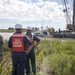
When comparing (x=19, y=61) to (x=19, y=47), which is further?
(x=19, y=61)

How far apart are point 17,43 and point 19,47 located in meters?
0.14

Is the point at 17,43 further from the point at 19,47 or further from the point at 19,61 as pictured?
the point at 19,61

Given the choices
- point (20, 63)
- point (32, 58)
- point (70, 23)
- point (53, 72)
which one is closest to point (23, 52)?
point (20, 63)

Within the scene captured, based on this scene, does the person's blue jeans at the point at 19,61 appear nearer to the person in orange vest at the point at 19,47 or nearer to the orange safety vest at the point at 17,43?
the person in orange vest at the point at 19,47

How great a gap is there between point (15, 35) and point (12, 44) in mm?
363

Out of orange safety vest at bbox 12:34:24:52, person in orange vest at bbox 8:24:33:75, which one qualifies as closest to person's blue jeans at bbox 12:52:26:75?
person in orange vest at bbox 8:24:33:75

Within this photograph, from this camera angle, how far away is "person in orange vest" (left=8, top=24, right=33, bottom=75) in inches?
356

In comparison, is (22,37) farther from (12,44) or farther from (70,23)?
(70,23)

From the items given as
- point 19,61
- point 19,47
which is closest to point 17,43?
point 19,47

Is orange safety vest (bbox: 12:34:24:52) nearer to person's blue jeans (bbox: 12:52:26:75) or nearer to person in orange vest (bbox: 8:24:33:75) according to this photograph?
person in orange vest (bbox: 8:24:33:75)

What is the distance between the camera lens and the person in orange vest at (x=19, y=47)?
9.03 m

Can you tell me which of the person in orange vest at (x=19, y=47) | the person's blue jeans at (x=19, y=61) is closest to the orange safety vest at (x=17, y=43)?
the person in orange vest at (x=19, y=47)

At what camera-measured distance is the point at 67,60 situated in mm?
10711

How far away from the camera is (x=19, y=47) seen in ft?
29.9
